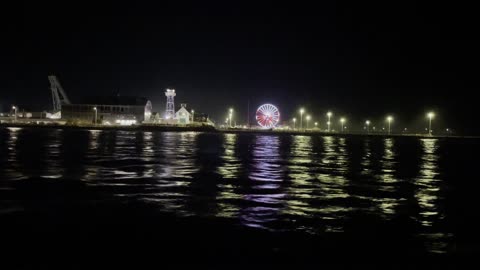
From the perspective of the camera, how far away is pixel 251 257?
799 cm

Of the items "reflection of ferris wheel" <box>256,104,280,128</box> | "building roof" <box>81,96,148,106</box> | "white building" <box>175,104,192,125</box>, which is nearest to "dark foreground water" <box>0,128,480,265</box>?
"reflection of ferris wheel" <box>256,104,280,128</box>

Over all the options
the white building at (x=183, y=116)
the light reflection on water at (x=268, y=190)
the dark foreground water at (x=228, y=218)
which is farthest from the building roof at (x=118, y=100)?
the dark foreground water at (x=228, y=218)

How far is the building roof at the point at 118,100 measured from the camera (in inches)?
5032

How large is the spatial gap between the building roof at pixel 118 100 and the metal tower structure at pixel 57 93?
344 inches

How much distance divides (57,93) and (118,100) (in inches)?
812

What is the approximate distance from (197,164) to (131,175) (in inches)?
247

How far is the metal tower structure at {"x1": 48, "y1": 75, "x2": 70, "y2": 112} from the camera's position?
443 ft

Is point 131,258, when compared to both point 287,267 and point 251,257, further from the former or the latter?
point 287,267

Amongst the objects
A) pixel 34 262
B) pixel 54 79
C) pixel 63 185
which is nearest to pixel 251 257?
pixel 34 262

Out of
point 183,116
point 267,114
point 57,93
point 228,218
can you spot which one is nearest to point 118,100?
point 183,116

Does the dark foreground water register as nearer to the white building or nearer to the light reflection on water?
the light reflection on water

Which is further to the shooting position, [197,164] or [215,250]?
[197,164]

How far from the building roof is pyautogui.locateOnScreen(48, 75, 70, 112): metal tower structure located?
344 inches

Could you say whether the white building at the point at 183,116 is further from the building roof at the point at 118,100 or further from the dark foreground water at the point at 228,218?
A: the dark foreground water at the point at 228,218
